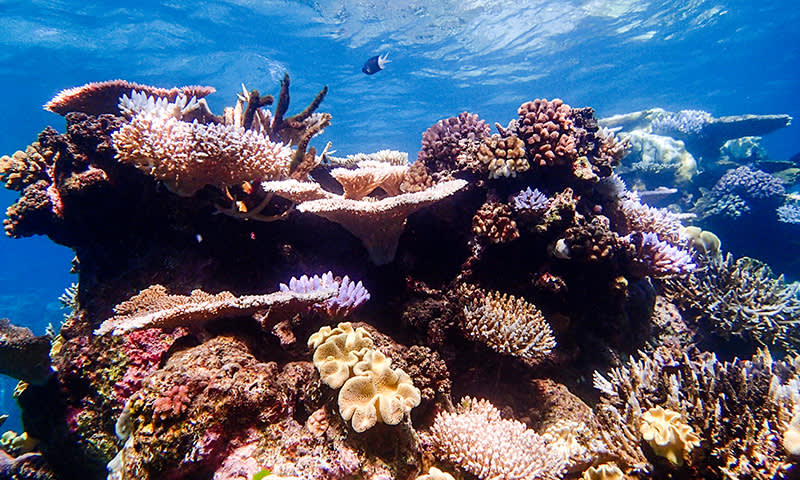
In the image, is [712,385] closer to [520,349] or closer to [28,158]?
[520,349]

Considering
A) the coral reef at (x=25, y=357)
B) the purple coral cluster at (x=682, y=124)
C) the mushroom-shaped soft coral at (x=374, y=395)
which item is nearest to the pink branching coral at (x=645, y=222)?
the mushroom-shaped soft coral at (x=374, y=395)

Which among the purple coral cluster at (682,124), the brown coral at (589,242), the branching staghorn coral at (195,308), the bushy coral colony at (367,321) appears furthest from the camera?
the purple coral cluster at (682,124)

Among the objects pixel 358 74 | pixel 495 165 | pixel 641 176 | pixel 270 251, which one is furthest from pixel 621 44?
pixel 270 251

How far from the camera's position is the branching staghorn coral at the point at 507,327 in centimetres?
356

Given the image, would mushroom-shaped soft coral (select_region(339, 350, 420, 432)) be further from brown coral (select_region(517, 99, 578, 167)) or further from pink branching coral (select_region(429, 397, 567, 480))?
brown coral (select_region(517, 99, 578, 167))

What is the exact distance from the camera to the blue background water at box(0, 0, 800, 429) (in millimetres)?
23969

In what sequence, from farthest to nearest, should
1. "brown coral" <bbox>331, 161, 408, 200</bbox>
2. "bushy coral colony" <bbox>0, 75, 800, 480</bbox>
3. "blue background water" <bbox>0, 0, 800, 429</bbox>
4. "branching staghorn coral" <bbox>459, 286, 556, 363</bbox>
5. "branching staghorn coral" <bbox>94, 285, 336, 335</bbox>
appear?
"blue background water" <bbox>0, 0, 800, 429</bbox>
"brown coral" <bbox>331, 161, 408, 200</bbox>
"branching staghorn coral" <bbox>459, 286, 556, 363</bbox>
"branching staghorn coral" <bbox>94, 285, 336, 335</bbox>
"bushy coral colony" <bbox>0, 75, 800, 480</bbox>

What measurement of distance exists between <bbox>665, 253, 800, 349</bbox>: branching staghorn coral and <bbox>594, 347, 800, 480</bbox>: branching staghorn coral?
2299mm

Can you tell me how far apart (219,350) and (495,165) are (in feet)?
11.5

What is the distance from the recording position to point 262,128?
4.99 meters

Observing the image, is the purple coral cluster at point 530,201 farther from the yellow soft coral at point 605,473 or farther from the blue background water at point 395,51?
the blue background water at point 395,51

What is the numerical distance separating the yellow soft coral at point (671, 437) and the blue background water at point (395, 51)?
29.4 meters

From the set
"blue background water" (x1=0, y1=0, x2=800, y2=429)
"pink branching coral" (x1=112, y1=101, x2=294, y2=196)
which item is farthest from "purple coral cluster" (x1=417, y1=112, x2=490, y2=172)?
"blue background water" (x1=0, y1=0, x2=800, y2=429)

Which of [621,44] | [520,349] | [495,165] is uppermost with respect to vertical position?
[621,44]
